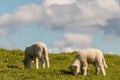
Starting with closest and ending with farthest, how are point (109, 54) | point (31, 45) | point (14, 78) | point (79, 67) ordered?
1. point (14, 78)
2. point (79, 67)
3. point (31, 45)
4. point (109, 54)

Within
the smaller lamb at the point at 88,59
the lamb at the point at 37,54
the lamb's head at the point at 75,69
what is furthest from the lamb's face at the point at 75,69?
the lamb at the point at 37,54

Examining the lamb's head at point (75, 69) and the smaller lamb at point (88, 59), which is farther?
the smaller lamb at point (88, 59)

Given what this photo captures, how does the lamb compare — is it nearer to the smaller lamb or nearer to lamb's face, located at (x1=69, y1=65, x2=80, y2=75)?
the smaller lamb

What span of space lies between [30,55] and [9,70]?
518 centimetres

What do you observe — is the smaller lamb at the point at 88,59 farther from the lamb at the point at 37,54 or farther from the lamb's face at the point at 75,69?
the lamb at the point at 37,54

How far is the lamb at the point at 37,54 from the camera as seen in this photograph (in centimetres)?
3016

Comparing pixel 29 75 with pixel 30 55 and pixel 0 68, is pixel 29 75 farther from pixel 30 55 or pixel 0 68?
pixel 30 55

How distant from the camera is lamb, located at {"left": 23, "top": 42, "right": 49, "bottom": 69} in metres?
30.2

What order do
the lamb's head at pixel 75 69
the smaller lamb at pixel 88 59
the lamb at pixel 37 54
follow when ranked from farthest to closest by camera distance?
the lamb at pixel 37 54 < the smaller lamb at pixel 88 59 < the lamb's head at pixel 75 69

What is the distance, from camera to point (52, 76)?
2400cm

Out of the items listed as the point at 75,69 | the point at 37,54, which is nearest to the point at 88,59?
the point at 75,69

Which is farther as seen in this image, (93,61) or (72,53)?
(72,53)

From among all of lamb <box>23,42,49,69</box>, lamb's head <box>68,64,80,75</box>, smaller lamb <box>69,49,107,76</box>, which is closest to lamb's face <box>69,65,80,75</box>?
lamb's head <box>68,64,80,75</box>

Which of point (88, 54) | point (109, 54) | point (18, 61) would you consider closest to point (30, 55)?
point (18, 61)
